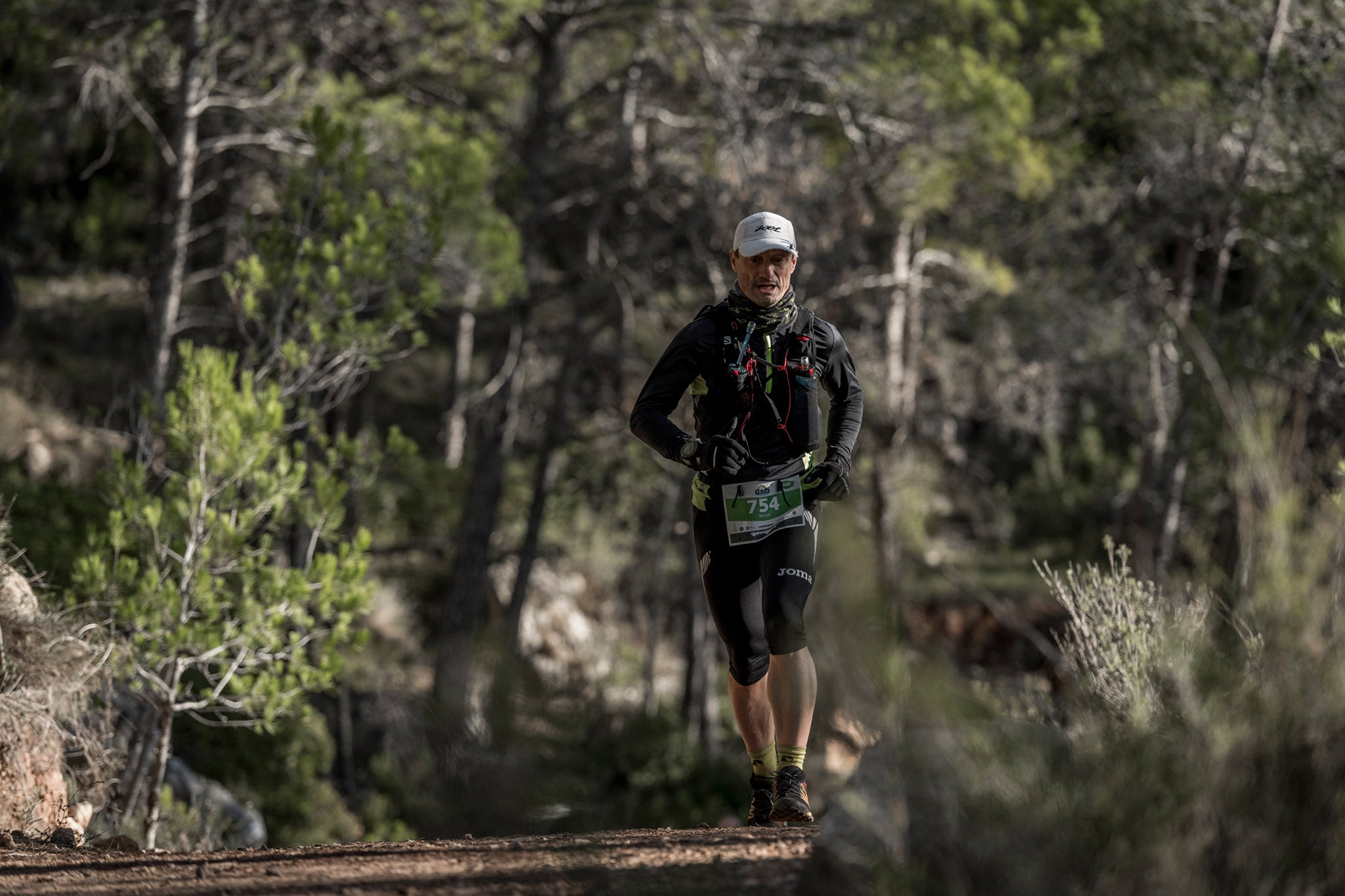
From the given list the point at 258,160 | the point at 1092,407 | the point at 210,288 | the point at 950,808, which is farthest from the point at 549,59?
the point at 950,808

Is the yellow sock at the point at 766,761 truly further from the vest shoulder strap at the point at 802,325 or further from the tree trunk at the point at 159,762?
the tree trunk at the point at 159,762

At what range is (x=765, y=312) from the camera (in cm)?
447

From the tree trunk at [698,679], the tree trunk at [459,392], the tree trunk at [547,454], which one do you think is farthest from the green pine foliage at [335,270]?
the tree trunk at [459,392]

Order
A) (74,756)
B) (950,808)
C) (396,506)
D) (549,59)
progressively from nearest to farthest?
(950,808) → (74,756) → (549,59) → (396,506)

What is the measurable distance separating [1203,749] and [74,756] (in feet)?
17.5

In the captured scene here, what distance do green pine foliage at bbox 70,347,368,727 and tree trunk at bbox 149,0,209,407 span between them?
355 centimetres

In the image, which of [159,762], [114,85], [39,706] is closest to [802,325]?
[39,706]

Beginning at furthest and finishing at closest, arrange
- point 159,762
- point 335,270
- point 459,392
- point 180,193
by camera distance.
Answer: point 459,392
point 180,193
point 335,270
point 159,762

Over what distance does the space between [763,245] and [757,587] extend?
1.14m

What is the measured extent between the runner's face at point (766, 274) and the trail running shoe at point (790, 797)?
156 cm

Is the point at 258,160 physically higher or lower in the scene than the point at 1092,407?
higher

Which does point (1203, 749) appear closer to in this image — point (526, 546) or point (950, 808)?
point (950, 808)

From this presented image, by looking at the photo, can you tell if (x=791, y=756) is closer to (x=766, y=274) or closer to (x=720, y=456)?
(x=720, y=456)

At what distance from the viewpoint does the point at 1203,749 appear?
2.61 m
